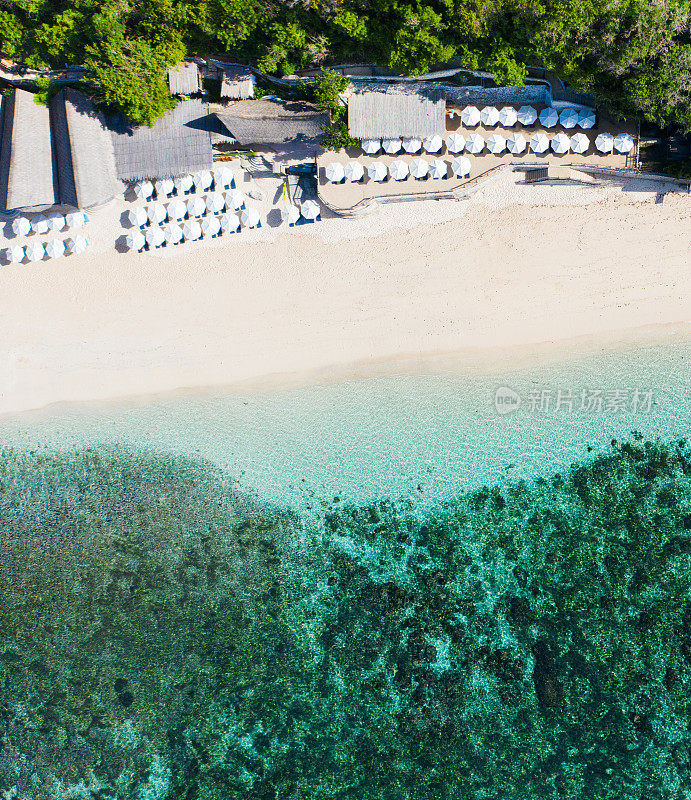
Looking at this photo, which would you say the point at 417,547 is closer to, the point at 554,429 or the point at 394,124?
the point at 554,429

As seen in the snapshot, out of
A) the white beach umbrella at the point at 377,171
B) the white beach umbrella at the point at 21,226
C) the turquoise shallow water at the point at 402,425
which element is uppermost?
the white beach umbrella at the point at 377,171

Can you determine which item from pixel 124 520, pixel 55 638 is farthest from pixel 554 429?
pixel 55 638

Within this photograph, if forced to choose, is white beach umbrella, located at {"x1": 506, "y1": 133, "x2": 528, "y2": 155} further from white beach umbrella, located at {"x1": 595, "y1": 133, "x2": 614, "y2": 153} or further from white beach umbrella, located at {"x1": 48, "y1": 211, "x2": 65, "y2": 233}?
white beach umbrella, located at {"x1": 48, "y1": 211, "x2": 65, "y2": 233}

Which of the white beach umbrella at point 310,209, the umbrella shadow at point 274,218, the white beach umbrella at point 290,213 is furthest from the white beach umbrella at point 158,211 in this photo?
the white beach umbrella at point 310,209

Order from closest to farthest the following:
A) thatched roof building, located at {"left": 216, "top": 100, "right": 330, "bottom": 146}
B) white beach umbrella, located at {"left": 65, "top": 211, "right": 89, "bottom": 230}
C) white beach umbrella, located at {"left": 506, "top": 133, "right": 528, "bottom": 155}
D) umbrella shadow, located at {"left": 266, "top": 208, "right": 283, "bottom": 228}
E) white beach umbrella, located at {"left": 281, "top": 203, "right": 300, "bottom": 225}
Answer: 1. thatched roof building, located at {"left": 216, "top": 100, "right": 330, "bottom": 146}
2. white beach umbrella, located at {"left": 506, "top": 133, "right": 528, "bottom": 155}
3. white beach umbrella, located at {"left": 281, "top": 203, "right": 300, "bottom": 225}
4. umbrella shadow, located at {"left": 266, "top": 208, "right": 283, "bottom": 228}
5. white beach umbrella, located at {"left": 65, "top": 211, "right": 89, "bottom": 230}

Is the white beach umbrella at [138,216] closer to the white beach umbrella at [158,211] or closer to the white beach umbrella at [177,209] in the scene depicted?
→ the white beach umbrella at [158,211]

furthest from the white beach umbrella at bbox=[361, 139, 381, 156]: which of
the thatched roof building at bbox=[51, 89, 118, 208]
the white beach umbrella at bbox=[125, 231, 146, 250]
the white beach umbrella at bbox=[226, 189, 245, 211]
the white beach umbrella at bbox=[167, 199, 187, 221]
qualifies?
the thatched roof building at bbox=[51, 89, 118, 208]
